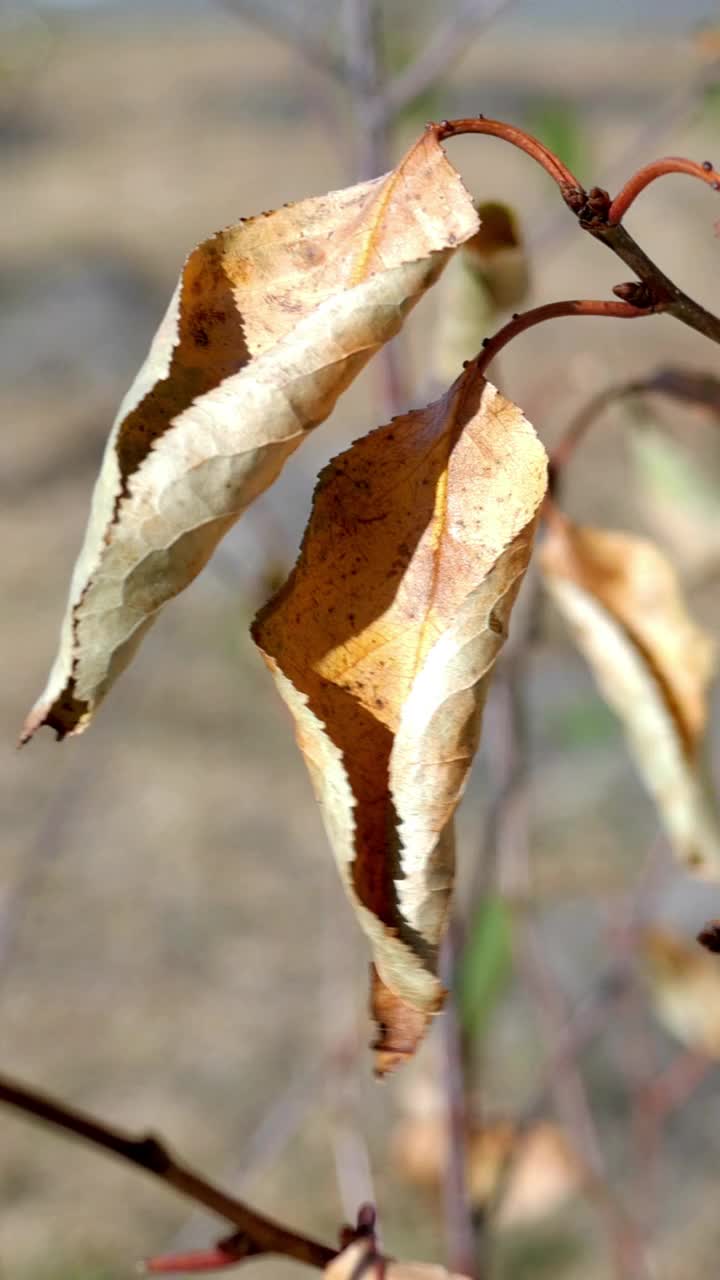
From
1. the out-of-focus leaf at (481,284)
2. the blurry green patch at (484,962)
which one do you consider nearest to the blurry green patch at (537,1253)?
the blurry green patch at (484,962)

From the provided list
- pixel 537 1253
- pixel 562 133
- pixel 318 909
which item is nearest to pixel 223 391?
pixel 562 133

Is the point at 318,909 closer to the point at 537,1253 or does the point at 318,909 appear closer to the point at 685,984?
the point at 537,1253

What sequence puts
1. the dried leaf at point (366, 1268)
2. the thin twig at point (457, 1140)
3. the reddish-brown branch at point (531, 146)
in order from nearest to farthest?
1. the reddish-brown branch at point (531, 146)
2. the dried leaf at point (366, 1268)
3. the thin twig at point (457, 1140)

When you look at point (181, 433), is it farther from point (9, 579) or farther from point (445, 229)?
point (9, 579)

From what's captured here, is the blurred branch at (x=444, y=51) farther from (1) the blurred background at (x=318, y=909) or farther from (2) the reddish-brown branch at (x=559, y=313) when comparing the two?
(2) the reddish-brown branch at (x=559, y=313)

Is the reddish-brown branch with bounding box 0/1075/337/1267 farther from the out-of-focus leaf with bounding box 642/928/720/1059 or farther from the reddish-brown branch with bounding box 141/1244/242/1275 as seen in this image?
the out-of-focus leaf with bounding box 642/928/720/1059

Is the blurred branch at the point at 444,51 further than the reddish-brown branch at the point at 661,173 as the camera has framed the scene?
Yes

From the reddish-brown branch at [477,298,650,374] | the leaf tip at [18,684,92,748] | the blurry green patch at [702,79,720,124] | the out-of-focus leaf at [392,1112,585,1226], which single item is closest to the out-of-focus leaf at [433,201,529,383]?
the reddish-brown branch at [477,298,650,374]
